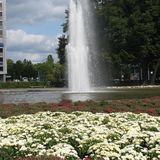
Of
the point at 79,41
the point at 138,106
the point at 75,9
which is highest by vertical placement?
the point at 75,9

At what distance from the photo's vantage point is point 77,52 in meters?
48.5

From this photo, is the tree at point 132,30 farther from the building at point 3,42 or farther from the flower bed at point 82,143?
the building at point 3,42

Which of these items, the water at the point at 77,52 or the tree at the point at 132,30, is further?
the tree at the point at 132,30

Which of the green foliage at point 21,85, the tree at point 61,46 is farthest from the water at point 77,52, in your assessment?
the green foliage at point 21,85

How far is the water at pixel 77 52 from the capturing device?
1802 inches

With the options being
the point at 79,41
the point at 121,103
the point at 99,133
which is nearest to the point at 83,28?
the point at 79,41

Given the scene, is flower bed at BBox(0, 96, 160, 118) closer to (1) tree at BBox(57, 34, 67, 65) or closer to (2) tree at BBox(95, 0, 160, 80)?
(2) tree at BBox(95, 0, 160, 80)

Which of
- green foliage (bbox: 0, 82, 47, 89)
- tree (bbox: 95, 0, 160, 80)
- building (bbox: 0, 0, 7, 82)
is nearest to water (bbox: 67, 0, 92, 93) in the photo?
tree (bbox: 95, 0, 160, 80)

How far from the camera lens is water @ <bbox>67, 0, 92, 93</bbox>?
1802 inches

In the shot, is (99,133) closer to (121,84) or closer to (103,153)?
(103,153)

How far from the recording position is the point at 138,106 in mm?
20188

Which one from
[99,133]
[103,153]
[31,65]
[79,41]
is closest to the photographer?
[103,153]

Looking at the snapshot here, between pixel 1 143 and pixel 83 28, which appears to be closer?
pixel 1 143

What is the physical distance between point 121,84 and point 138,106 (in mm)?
45851
